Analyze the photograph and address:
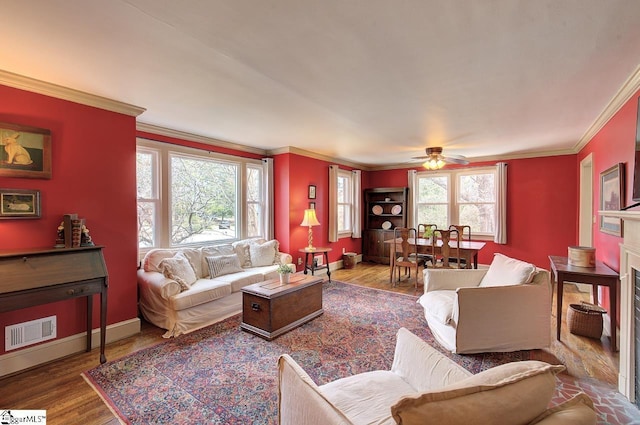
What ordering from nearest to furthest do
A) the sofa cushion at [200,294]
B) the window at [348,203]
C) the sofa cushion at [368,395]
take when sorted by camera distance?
1. the sofa cushion at [368,395]
2. the sofa cushion at [200,294]
3. the window at [348,203]

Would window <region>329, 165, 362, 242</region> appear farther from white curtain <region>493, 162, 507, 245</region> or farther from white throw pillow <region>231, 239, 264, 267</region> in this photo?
white curtain <region>493, 162, 507, 245</region>

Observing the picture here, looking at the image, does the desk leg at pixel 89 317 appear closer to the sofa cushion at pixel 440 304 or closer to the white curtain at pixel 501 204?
the sofa cushion at pixel 440 304

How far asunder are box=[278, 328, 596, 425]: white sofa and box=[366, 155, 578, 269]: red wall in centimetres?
532

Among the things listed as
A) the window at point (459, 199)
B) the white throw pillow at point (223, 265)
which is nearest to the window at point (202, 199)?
the white throw pillow at point (223, 265)

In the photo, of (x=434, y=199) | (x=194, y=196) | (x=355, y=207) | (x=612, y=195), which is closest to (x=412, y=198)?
(x=434, y=199)

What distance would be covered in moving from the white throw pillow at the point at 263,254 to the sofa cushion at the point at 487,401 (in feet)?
12.7

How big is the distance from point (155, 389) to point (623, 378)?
3.43m

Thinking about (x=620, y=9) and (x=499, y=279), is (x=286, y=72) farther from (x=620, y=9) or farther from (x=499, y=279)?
(x=499, y=279)

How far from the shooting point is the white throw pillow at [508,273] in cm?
265

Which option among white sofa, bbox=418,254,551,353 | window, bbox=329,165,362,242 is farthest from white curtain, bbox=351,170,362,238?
white sofa, bbox=418,254,551,353

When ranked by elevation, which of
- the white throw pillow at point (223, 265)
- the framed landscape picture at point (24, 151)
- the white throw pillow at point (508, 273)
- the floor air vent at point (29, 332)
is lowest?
the floor air vent at point (29, 332)

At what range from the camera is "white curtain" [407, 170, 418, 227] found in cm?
674

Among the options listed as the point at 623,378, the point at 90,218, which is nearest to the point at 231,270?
the point at 90,218

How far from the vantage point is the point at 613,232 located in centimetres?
307
